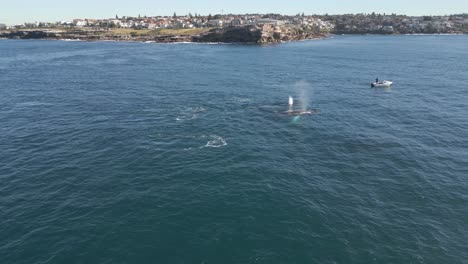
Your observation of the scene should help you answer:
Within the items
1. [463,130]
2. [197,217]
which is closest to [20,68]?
[197,217]

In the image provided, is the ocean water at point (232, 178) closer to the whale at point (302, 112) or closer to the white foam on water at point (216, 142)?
the white foam on water at point (216, 142)

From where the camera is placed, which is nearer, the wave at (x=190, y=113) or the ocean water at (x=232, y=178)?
the ocean water at (x=232, y=178)

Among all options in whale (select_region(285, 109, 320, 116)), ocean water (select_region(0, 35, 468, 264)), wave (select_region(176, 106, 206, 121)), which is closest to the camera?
ocean water (select_region(0, 35, 468, 264))

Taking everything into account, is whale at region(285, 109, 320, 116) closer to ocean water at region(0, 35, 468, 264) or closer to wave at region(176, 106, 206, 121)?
ocean water at region(0, 35, 468, 264)

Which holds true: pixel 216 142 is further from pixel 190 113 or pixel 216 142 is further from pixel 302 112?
pixel 302 112

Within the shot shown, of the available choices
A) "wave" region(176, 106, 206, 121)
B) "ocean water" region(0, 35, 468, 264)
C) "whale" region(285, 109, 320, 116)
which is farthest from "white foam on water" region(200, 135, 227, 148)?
"whale" region(285, 109, 320, 116)

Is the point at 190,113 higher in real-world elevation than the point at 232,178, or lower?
higher

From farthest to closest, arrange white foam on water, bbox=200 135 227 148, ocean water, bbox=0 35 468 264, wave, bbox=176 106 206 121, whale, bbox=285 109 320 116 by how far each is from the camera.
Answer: whale, bbox=285 109 320 116
wave, bbox=176 106 206 121
white foam on water, bbox=200 135 227 148
ocean water, bbox=0 35 468 264

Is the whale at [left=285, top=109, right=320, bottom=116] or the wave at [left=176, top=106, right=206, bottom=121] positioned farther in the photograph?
the whale at [left=285, top=109, right=320, bottom=116]

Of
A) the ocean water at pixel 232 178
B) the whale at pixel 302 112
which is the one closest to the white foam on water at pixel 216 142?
the ocean water at pixel 232 178

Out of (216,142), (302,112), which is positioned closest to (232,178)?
(216,142)
